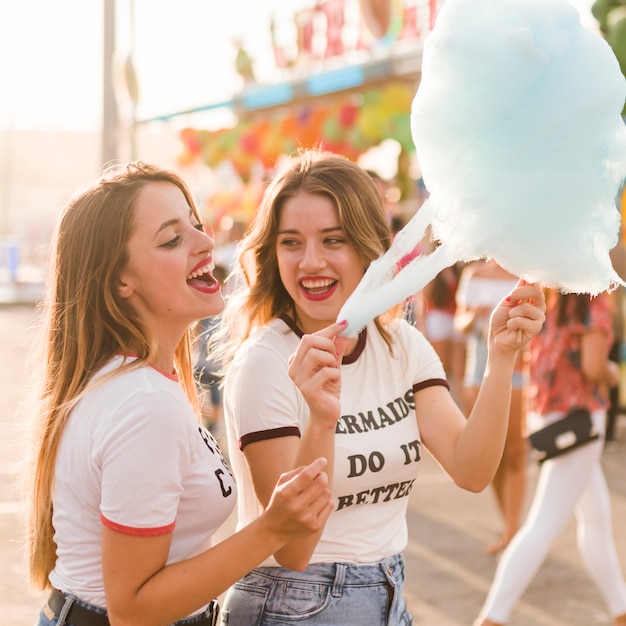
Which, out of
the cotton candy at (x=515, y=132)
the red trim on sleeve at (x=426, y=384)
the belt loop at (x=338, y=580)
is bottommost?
the belt loop at (x=338, y=580)

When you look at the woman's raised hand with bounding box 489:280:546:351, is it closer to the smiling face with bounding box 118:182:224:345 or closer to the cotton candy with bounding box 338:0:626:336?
the cotton candy with bounding box 338:0:626:336

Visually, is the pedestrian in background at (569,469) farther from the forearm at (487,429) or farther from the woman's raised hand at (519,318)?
the woman's raised hand at (519,318)

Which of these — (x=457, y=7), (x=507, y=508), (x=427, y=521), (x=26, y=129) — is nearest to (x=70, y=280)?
(x=457, y=7)

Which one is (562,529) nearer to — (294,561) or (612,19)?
(294,561)

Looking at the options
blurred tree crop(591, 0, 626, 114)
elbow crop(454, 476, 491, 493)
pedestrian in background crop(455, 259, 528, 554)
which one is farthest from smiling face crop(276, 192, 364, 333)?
blurred tree crop(591, 0, 626, 114)

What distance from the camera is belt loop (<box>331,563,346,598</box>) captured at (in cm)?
197

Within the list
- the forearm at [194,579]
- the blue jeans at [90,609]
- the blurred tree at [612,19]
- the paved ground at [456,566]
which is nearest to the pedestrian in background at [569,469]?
the paved ground at [456,566]

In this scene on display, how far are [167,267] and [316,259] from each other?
0.42 m

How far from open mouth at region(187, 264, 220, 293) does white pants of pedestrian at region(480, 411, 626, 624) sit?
2110 mm

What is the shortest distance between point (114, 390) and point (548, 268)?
952mm

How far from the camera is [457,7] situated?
6.22ft

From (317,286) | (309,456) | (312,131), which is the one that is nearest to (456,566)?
(317,286)

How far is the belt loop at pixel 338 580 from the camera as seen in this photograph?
1.97m

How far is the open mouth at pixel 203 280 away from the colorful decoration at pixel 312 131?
8103 millimetres
